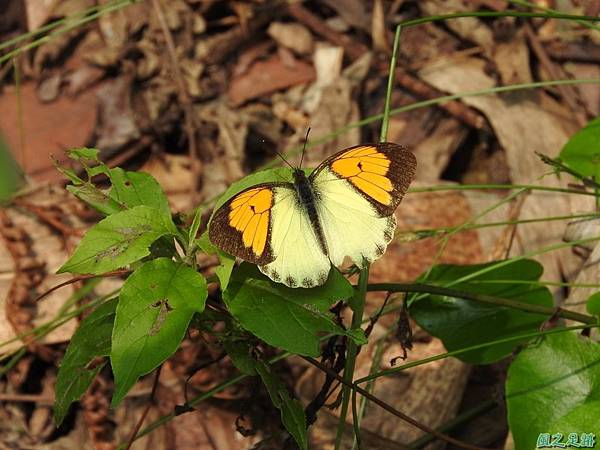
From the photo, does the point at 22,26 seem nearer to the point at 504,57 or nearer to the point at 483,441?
the point at 504,57

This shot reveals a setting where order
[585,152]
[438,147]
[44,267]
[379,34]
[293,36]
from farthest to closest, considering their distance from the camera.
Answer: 1. [293,36]
2. [379,34]
3. [438,147]
4. [44,267]
5. [585,152]

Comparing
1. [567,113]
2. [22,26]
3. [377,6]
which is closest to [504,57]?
[567,113]

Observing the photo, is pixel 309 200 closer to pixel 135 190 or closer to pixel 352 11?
pixel 135 190

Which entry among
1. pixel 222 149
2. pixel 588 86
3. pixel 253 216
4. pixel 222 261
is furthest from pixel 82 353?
pixel 588 86

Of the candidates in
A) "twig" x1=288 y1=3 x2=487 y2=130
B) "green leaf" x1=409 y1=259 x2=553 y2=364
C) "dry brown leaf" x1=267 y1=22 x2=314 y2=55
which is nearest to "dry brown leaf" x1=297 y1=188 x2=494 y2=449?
"green leaf" x1=409 y1=259 x2=553 y2=364

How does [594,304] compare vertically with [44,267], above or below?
above

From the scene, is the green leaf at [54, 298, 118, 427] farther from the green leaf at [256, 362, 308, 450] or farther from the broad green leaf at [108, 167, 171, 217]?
the green leaf at [256, 362, 308, 450]

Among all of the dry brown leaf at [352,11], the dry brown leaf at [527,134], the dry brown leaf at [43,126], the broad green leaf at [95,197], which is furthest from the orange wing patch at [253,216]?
the dry brown leaf at [352,11]

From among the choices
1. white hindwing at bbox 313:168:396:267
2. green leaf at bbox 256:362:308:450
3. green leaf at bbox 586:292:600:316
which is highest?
white hindwing at bbox 313:168:396:267
